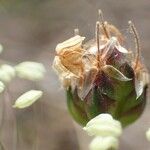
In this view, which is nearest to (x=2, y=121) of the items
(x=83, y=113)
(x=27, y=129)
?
(x=27, y=129)

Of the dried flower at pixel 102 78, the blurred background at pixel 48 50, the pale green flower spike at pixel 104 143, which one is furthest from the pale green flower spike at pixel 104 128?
the blurred background at pixel 48 50

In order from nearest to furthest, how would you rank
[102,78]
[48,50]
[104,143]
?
[104,143]
[102,78]
[48,50]

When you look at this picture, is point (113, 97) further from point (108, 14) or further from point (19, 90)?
point (108, 14)

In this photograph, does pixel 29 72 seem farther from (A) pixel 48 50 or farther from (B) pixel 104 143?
(A) pixel 48 50

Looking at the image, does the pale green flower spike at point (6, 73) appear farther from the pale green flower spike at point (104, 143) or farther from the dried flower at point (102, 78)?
the pale green flower spike at point (104, 143)

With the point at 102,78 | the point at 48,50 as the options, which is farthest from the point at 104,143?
the point at 48,50

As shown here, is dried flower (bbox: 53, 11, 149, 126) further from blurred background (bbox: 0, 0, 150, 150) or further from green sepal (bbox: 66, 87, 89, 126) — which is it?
blurred background (bbox: 0, 0, 150, 150)

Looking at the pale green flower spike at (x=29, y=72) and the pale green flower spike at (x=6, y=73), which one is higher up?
the pale green flower spike at (x=6, y=73)
